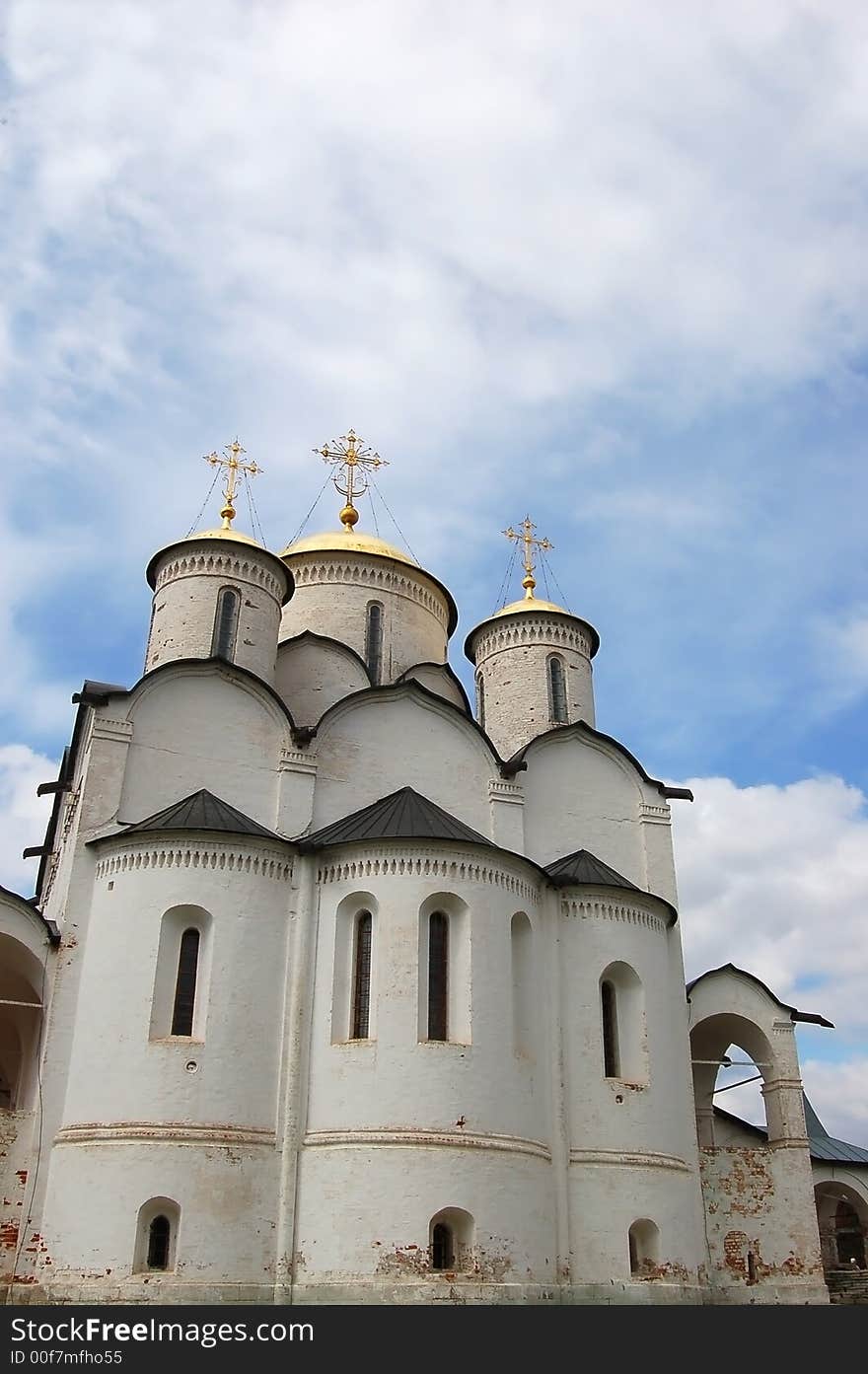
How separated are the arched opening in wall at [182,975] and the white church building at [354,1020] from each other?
4 centimetres

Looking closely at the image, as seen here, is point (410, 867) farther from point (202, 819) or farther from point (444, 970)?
point (202, 819)

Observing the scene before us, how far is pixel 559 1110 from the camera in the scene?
1440 cm

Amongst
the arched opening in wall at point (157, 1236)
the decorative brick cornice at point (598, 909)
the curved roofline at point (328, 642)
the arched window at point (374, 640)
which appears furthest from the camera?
the arched window at point (374, 640)

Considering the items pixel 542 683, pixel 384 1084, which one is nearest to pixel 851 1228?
pixel 542 683

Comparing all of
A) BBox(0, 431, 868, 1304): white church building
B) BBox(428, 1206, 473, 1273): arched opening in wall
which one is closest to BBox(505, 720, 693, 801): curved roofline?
BBox(0, 431, 868, 1304): white church building

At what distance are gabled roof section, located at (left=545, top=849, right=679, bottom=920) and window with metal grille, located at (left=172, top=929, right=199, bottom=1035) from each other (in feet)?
16.4

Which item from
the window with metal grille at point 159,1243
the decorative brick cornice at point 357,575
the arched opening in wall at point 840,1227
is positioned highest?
the decorative brick cornice at point 357,575

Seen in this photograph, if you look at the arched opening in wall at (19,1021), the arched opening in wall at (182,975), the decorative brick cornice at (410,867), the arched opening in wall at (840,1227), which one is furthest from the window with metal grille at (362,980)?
the arched opening in wall at (840,1227)

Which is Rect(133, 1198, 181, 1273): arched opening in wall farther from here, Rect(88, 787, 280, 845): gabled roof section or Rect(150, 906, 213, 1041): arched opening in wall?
Rect(88, 787, 280, 845): gabled roof section

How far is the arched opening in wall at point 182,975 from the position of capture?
1310 centimetres

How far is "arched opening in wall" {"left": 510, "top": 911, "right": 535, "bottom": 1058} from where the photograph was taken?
14.3m

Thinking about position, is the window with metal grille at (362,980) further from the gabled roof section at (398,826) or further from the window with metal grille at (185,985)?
the window with metal grille at (185,985)

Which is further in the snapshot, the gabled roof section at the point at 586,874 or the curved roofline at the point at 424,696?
the curved roofline at the point at 424,696
